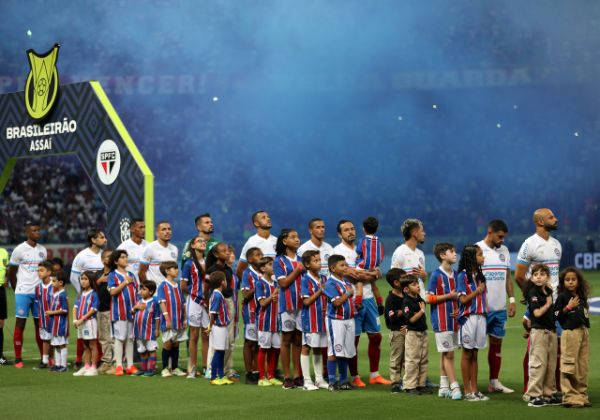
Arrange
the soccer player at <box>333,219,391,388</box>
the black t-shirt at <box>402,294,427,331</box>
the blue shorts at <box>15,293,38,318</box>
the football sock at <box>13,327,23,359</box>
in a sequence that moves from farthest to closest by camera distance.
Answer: the blue shorts at <box>15,293,38,318</box> → the football sock at <box>13,327,23,359</box> → the soccer player at <box>333,219,391,388</box> → the black t-shirt at <box>402,294,427,331</box>

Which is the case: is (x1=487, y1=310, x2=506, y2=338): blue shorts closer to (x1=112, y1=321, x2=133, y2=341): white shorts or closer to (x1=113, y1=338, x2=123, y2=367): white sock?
(x1=112, y1=321, x2=133, y2=341): white shorts

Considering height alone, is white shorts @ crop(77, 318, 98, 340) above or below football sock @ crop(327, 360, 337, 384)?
above

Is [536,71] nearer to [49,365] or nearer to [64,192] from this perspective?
[64,192]

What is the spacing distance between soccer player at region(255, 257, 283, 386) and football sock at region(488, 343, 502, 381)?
2.44 meters

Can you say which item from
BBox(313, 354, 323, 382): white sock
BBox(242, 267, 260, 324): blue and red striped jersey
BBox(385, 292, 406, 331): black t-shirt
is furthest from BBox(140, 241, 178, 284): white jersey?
BBox(385, 292, 406, 331): black t-shirt

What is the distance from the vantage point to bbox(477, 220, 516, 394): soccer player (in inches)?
452

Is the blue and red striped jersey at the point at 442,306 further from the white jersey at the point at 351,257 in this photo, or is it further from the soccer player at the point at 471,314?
the white jersey at the point at 351,257

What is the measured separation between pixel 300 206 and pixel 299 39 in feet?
20.6

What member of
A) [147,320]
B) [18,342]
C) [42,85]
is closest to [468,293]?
[147,320]

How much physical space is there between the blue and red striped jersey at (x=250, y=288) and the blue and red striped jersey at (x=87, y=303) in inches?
87.6

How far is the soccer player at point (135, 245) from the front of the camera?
14.4 meters

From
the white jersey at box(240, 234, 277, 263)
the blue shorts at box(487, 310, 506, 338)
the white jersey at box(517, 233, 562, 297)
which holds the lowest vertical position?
the blue shorts at box(487, 310, 506, 338)

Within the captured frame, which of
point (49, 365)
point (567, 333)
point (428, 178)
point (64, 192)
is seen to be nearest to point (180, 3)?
point (64, 192)

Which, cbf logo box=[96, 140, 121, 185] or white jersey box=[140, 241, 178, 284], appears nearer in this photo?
white jersey box=[140, 241, 178, 284]
